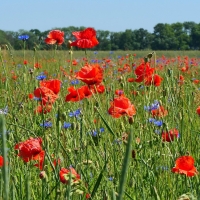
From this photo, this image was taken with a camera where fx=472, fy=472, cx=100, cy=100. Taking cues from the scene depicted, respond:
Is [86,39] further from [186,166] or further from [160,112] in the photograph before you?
[186,166]

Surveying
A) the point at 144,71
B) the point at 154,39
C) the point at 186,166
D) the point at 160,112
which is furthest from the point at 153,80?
the point at 154,39

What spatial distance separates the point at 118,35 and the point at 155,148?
102 feet

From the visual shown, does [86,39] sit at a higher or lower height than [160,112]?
higher

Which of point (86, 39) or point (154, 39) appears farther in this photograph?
point (154, 39)

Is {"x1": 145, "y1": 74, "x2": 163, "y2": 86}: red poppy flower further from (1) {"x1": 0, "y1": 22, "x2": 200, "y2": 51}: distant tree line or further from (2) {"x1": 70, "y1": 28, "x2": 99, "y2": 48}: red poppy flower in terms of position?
(1) {"x1": 0, "y1": 22, "x2": 200, "y2": 51}: distant tree line

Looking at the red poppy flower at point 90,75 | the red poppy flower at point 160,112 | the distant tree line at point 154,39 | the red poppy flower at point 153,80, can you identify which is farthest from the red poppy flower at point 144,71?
the distant tree line at point 154,39

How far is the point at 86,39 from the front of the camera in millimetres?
1725

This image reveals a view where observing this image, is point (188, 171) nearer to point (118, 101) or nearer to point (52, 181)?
point (118, 101)

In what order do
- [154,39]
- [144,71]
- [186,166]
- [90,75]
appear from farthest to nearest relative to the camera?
1. [154,39]
2. [144,71]
3. [90,75]
4. [186,166]

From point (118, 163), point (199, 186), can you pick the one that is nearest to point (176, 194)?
point (199, 186)

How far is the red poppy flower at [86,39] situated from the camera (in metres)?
1.71

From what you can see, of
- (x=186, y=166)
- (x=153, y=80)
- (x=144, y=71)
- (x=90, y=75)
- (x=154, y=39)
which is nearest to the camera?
(x=186, y=166)

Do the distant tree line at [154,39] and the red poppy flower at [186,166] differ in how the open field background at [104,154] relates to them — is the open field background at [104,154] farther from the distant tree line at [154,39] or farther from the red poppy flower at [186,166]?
the distant tree line at [154,39]

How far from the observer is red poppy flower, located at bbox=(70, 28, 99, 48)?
5.59ft
